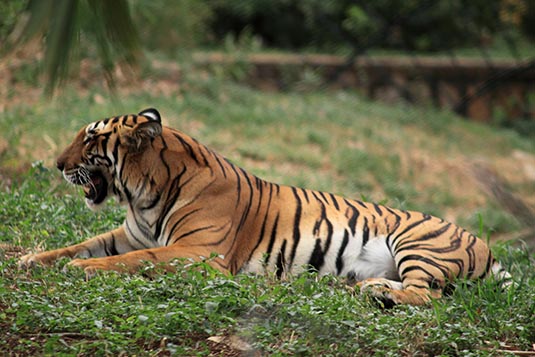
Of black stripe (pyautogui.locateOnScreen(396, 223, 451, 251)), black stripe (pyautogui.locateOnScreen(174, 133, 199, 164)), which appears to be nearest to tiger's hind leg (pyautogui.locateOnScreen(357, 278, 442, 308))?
black stripe (pyautogui.locateOnScreen(396, 223, 451, 251))

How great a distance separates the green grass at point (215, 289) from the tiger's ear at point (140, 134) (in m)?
0.68

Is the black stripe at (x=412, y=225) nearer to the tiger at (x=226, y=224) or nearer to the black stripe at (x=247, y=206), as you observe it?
the tiger at (x=226, y=224)

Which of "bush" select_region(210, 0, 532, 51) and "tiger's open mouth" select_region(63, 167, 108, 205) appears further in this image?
"bush" select_region(210, 0, 532, 51)

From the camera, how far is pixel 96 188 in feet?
13.9

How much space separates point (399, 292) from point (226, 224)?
3.06 ft

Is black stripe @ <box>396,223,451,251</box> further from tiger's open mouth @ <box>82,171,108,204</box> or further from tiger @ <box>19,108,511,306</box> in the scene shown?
tiger's open mouth @ <box>82,171,108,204</box>

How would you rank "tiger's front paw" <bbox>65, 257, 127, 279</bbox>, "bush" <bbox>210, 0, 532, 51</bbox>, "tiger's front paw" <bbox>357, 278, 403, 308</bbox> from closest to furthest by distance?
1. "tiger's front paw" <bbox>65, 257, 127, 279</bbox>
2. "tiger's front paw" <bbox>357, 278, 403, 308</bbox>
3. "bush" <bbox>210, 0, 532, 51</bbox>

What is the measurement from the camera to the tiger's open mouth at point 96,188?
4219 mm

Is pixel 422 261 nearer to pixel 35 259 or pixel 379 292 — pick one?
pixel 379 292

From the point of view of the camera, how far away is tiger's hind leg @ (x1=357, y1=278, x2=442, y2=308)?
3.74 m

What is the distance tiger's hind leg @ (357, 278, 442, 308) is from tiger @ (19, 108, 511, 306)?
0.06m

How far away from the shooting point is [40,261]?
379 centimetres

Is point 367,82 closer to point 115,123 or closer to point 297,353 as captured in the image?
point 115,123

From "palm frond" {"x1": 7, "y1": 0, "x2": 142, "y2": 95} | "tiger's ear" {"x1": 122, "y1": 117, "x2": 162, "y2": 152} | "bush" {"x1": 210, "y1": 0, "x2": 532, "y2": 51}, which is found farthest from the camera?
"bush" {"x1": 210, "y1": 0, "x2": 532, "y2": 51}
